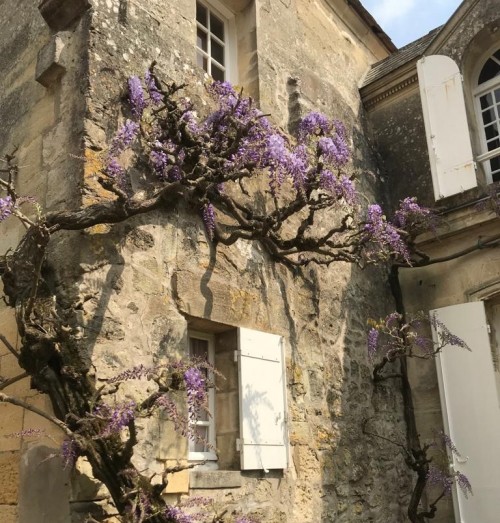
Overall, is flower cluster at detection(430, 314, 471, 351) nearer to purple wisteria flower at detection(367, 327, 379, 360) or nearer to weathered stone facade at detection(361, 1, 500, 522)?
weathered stone facade at detection(361, 1, 500, 522)

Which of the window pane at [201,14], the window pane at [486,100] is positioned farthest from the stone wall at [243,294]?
the window pane at [486,100]

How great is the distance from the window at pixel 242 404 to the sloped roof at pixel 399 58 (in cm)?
405

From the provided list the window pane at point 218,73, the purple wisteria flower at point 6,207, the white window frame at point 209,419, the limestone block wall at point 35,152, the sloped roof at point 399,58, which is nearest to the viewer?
the purple wisteria flower at point 6,207

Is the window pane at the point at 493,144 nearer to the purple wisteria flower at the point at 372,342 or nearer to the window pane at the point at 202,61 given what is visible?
the purple wisteria flower at the point at 372,342

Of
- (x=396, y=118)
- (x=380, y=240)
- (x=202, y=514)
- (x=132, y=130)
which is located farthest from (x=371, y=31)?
(x=202, y=514)

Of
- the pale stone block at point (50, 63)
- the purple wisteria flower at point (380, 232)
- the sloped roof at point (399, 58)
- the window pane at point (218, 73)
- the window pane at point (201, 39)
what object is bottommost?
the purple wisteria flower at point (380, 232)

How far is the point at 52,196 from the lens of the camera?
12.9ft

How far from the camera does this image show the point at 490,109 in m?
6.69

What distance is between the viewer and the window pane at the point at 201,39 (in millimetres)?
5506

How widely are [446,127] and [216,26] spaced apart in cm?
250

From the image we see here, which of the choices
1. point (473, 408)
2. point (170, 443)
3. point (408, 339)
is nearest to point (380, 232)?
point (408, 339)

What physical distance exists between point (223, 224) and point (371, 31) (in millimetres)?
4580

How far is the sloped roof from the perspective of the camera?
7203 mm

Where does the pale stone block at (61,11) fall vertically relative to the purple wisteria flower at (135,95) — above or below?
above
